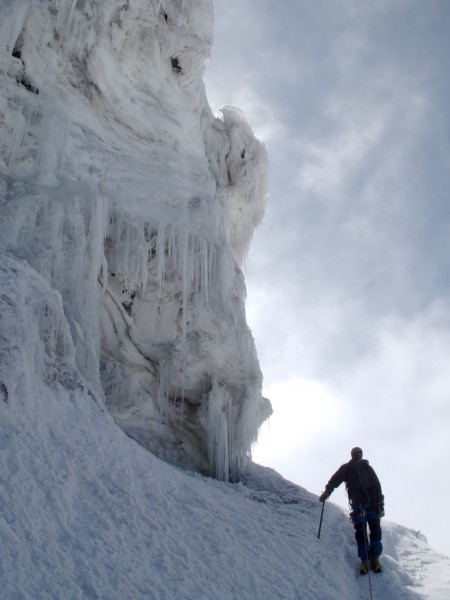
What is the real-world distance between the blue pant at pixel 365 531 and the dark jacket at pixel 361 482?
5.1 inches

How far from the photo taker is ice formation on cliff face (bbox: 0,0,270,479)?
1056 centimetres

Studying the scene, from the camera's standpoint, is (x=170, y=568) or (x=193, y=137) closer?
(x=170, y=568)

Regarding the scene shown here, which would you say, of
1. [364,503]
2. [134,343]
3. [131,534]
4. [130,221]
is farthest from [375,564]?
[130,221]

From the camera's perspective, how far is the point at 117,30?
Answer: 13.3m

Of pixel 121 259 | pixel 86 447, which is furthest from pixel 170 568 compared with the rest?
pixel 121 259

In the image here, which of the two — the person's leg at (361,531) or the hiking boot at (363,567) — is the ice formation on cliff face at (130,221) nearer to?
the person's leg at (361,531)

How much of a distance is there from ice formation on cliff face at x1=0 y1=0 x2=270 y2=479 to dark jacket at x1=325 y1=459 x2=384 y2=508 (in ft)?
12.7

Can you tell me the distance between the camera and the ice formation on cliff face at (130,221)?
10.6 m

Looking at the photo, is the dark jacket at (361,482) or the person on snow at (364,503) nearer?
the person on snow at (364,503)

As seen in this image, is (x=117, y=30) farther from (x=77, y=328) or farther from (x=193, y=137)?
(x=77, y=328)

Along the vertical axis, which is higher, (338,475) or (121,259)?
(121,259)

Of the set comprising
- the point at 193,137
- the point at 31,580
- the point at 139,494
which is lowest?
the point at 31,580

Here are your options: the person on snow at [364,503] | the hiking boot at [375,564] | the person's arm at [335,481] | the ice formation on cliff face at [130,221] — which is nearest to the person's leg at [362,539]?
the person on snow at [364,503]

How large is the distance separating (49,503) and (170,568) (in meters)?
1.38
